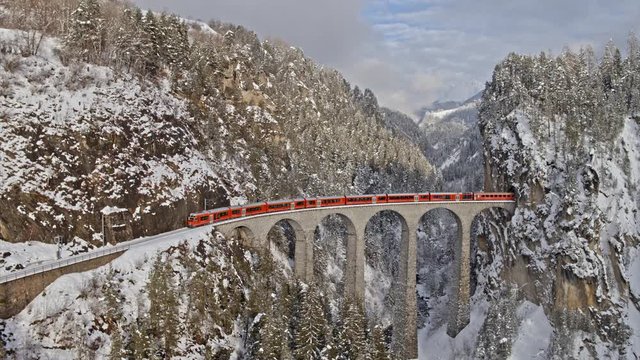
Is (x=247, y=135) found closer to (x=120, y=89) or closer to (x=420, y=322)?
(x=120, y=89)

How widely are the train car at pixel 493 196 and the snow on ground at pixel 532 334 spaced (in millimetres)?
14681

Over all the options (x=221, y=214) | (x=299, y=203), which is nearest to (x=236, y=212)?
(x=221, y=214)

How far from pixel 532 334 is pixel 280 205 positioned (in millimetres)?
35308

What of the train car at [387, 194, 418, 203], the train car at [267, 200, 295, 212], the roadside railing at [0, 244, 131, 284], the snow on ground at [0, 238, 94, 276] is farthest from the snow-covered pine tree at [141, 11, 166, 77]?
the train car at [387, 194, 418, 203]

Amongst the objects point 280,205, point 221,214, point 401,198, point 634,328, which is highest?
point 401,198

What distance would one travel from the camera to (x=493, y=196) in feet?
210

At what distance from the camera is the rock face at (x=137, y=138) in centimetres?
3959

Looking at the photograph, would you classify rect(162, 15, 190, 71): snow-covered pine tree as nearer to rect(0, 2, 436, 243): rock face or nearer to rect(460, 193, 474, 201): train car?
rect(0, 2, 436, 243): rock face

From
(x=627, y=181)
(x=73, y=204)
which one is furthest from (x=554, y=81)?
(x=73, y=204)

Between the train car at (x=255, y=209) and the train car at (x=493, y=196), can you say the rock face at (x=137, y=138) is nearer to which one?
the train car at (x=255, y=209)

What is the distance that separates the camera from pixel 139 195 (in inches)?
1780

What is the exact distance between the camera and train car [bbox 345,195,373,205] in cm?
5700

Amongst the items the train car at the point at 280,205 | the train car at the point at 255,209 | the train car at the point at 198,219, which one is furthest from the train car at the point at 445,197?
the train car at the point at 198,219

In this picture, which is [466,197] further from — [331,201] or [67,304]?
[67,304]
